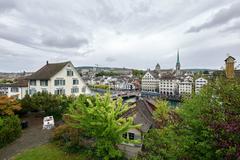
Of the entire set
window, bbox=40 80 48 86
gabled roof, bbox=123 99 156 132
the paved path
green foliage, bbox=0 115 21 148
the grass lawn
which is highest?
window, bbox=40 80 48 86

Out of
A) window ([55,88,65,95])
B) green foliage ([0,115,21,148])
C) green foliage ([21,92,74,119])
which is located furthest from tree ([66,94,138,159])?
window ([55,88,65,95])

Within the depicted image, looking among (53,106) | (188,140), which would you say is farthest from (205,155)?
(53,106)

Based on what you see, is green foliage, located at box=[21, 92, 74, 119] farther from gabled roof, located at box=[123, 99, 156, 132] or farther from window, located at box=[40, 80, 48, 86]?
gabled roof, located at box=[123, 99, 156, 132]

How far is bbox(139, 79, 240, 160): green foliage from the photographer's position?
6539 mm

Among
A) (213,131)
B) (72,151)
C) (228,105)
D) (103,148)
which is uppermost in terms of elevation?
(228,105)

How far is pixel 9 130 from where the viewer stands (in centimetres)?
2097

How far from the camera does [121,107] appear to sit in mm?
16609

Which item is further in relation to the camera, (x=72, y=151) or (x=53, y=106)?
(x=53, y=106)

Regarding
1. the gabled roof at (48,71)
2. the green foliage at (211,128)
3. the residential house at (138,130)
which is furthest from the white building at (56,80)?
the green foliage at (211,128)

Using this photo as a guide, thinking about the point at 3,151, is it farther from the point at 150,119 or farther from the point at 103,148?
the point at 150,119

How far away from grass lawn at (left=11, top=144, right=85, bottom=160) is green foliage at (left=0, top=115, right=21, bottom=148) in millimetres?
3749

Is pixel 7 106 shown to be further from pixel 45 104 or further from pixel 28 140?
pixel 28 140

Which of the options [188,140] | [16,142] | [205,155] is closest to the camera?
[205,155]

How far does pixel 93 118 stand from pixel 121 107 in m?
2.56
